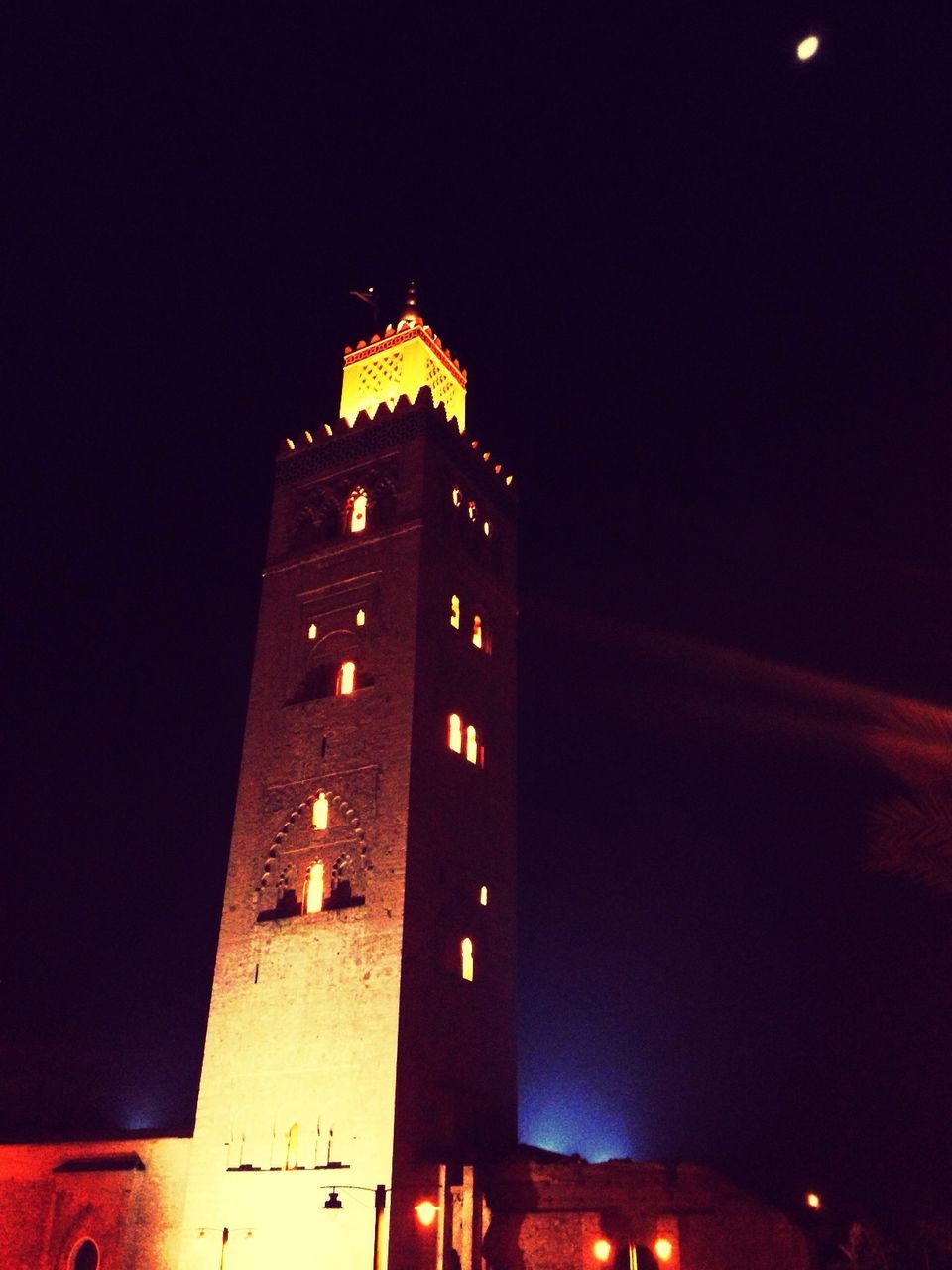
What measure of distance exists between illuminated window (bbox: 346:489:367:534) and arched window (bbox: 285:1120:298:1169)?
13.6 meters

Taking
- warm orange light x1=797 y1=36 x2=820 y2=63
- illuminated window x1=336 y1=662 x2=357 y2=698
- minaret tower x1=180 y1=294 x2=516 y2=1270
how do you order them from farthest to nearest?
illuminated window x1=336 y1=662 x2=357 y2=698 < minaret tower x1=180 y1=294 x2=516 y2=1270 < warm orange light x1=797 y1=36 x2=820 y2=63

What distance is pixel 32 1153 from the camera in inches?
945

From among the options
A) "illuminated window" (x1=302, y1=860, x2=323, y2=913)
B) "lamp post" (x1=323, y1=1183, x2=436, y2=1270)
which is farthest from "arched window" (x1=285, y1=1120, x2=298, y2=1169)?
"illuminated window" (x1=302, y1=860, x2=323, y2=913)

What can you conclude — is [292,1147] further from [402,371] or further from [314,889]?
[402,371]

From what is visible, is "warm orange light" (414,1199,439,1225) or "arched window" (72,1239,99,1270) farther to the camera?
"arched window" (72,1239,99,1270)

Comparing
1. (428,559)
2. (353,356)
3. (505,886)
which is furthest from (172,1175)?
(353,356)

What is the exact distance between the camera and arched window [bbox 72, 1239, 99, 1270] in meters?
22.4

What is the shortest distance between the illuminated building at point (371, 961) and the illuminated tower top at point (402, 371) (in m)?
0.19

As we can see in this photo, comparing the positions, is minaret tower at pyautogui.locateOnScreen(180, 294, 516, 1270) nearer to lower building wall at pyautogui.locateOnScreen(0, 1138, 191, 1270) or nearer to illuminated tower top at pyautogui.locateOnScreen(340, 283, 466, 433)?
illuminated tower top at pyautogui.locateOnScreen(340, 283, 466, 433)

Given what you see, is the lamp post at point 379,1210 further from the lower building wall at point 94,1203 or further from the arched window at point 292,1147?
the lower building wall at point 94,1203

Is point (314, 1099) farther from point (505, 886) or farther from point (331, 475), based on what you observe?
point (331, 475)

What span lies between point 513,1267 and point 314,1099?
14.9ft

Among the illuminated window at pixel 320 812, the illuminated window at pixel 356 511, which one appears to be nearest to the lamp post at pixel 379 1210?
the illuminated window at pixel 320 812

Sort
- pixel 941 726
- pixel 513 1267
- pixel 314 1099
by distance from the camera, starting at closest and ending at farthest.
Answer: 1. pixel 941 726
2. pixel 513 1267
3. pixel 314 1099
